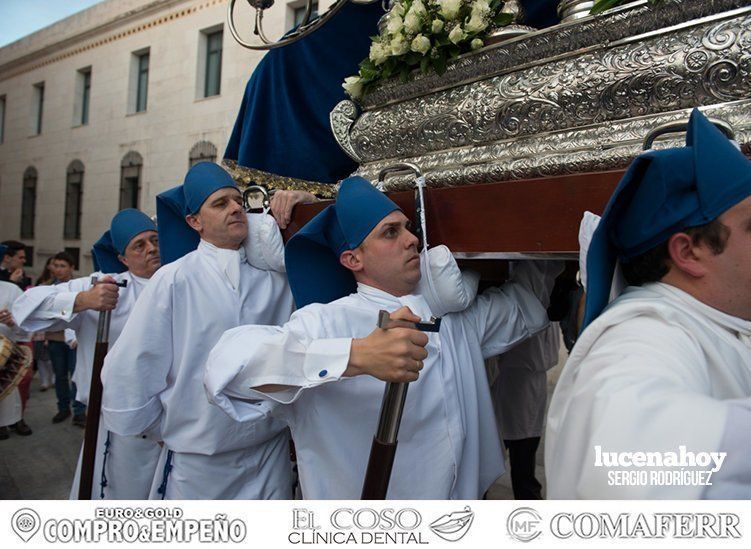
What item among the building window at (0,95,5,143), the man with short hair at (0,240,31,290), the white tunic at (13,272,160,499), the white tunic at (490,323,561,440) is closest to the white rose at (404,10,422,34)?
the white tunic at (490,323,561,440)

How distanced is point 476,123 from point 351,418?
2.69ft

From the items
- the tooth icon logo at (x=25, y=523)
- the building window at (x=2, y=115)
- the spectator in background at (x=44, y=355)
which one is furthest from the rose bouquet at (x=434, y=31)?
the spectator in background at (x=44, y=355)

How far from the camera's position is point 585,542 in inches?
35.9

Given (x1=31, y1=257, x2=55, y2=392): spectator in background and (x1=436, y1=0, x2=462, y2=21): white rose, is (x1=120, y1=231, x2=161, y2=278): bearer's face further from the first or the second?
(x1=31, y1=257, x2=55, y2=392): spectator in background

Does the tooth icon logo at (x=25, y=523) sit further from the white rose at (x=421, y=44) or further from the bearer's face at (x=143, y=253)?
the bearer's face at (x=143, y=253)

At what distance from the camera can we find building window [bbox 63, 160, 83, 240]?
441 inches

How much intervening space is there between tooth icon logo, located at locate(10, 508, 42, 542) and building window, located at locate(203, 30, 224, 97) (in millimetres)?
9153

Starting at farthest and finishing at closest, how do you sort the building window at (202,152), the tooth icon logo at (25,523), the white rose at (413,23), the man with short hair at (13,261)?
the building window at (202,152) → the man with short hair at (13,261) → the white rose at (413,23) → the tooth icon logo at (25,523)

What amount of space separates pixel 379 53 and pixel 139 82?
10236 millimetres

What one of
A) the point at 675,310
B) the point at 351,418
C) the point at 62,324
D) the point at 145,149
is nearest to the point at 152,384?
the point at 351,418

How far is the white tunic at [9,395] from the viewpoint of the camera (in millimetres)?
3119

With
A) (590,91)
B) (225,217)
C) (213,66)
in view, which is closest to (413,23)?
(590,91)

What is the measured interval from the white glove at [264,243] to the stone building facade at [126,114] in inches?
260

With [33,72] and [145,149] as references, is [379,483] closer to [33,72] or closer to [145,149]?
[33,72]
